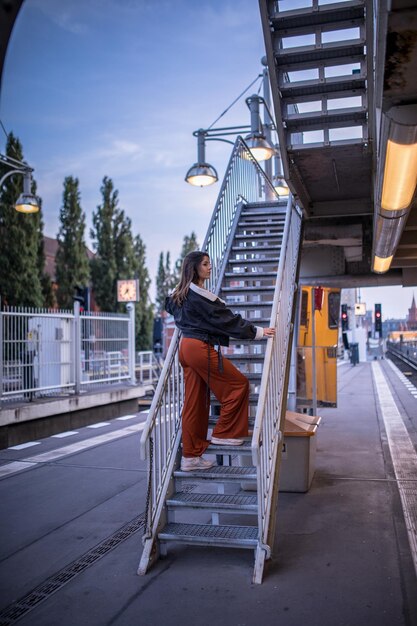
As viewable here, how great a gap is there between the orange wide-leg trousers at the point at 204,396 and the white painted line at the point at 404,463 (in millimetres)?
1672

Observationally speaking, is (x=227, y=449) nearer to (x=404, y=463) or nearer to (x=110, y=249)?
(x=404, y=463)

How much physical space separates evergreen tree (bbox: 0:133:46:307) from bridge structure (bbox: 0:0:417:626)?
72.4ft

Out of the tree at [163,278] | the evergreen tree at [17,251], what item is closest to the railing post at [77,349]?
the evergreen tree at [17,251]

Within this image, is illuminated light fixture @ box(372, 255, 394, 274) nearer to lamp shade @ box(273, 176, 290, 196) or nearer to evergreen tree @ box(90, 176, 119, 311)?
lamp shade @ box(273, 176, 290, 196)

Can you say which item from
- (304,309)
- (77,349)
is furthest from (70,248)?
(304,309)

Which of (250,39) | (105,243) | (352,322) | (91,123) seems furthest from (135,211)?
(250,39)

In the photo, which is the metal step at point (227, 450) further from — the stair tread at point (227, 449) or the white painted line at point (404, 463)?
A: the white painted line at point (404, 463)

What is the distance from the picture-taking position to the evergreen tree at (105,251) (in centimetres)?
3869

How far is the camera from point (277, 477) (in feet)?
15.1

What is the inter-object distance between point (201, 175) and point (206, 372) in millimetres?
6533

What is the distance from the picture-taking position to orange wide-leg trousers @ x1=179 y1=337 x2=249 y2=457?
4730 millimetres

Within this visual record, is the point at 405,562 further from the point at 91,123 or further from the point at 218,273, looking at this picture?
the point at 91,123

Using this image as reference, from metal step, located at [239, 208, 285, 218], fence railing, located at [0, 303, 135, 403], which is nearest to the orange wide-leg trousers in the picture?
metal step, located at [239, 208, 285, 218]

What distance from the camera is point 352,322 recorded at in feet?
174
